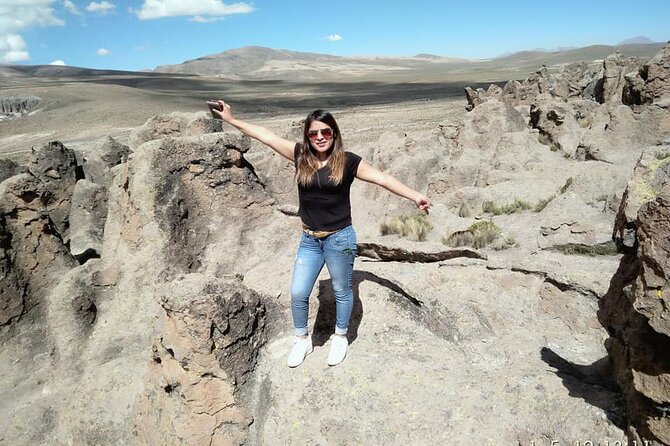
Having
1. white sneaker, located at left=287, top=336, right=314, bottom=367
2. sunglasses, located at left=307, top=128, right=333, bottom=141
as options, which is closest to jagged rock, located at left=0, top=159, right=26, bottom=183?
white sneaker, located at left=287, top=336, right=314, bottom=367

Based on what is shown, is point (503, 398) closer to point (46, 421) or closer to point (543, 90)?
point (46, 421)

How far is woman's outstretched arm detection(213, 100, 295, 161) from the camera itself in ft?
12.9

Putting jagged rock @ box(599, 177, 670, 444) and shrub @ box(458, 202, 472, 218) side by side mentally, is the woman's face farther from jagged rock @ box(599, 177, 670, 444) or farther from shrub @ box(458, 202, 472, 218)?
shrub @ box(458, 202, 472, 218)

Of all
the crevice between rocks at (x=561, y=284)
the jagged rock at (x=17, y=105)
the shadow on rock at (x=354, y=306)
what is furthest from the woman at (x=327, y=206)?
the jagged rock at (x=17, y=105)

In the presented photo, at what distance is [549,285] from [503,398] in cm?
205

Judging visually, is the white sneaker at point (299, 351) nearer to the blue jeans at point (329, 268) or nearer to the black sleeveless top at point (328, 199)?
the blue jeans at point (329, 268)

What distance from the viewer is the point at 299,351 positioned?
3.90m

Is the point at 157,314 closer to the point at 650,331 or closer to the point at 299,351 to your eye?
the point at 299,351

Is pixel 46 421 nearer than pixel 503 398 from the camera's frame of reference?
No

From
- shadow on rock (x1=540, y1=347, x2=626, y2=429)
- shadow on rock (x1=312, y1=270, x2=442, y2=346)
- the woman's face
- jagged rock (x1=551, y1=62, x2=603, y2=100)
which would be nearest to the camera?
shadow on rock (x1=540, y1=347, x2=626, y2=429)

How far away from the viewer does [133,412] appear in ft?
14.3

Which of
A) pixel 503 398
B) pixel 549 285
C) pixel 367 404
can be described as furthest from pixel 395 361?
pixel 549 285

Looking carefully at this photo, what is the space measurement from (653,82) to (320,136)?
12915 millimetres

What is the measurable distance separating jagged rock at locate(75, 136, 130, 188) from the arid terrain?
4cm
